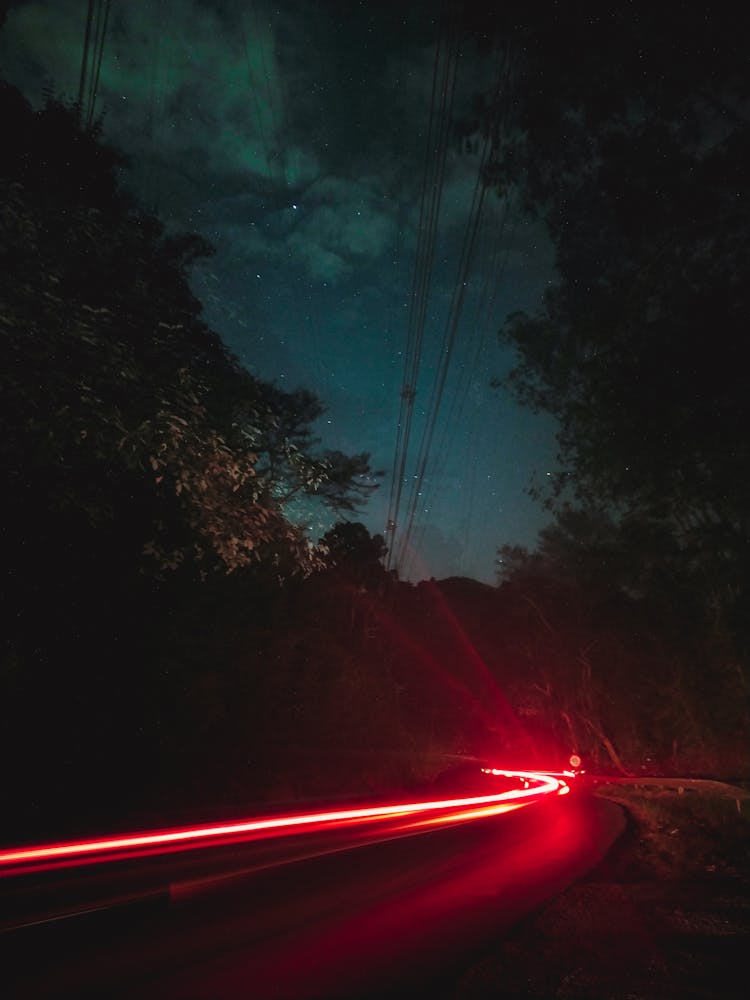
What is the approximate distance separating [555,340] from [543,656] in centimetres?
4293

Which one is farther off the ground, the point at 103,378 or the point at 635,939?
the point at 103,378

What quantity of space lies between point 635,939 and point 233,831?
8.43m

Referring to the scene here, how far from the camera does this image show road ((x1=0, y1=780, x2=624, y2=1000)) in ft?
15.1

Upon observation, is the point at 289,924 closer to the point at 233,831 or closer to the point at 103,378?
the point at 103,378

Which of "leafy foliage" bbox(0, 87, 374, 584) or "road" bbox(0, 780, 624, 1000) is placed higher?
"leafy foliage" bbox(0, 87, 374, 584)

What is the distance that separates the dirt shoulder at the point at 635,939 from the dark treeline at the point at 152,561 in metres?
5.71

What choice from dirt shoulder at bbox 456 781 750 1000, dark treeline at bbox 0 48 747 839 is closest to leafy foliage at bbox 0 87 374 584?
dark treeline at bbox 0 48 747 839

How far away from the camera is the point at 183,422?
7.61 meters

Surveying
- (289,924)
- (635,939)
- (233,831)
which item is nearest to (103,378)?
(289,924)

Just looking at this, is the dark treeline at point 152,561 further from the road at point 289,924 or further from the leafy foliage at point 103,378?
the road at point 289,924

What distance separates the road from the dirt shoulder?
1.07 ft

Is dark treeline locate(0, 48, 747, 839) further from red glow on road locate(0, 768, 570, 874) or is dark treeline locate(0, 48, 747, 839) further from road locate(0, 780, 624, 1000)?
road locate(0, 780, 624, 1000)

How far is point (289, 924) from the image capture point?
239 inches

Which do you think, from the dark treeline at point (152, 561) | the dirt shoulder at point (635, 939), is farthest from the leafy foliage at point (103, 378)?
the dirt shoulder at point (635, 939)
